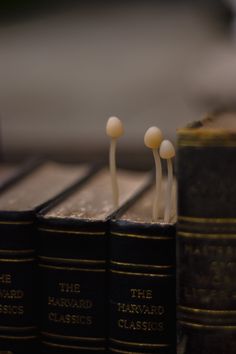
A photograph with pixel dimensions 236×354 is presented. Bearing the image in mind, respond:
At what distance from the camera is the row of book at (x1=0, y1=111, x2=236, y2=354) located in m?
0.84

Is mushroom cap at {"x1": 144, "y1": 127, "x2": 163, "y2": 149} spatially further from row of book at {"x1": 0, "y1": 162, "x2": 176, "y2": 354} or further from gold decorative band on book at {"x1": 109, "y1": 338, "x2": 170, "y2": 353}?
gold decorative band on book at {"x1": 109, "y1": 338, "x2": 170, "y2": 353}

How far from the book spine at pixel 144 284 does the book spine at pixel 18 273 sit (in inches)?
4.4

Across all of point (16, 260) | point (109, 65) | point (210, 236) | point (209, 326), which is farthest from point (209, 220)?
point (109, 65)

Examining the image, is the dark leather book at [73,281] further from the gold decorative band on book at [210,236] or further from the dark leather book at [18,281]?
the gold decorative band on book at [210,236]

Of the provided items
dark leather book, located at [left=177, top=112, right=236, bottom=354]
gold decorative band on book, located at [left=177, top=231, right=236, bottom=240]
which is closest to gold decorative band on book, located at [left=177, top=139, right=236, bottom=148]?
dark leather book, located at [left=177, top=112, right=236, bottom=354]

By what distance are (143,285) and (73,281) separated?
0.09m

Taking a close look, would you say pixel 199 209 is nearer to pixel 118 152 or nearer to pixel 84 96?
pixel 118 152

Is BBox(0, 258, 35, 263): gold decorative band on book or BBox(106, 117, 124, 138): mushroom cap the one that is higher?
BBox(106, 117, 124, 138): mushroom cap

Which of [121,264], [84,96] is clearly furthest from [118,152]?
[121,264]

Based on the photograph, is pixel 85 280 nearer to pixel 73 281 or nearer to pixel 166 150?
pixel 73 281

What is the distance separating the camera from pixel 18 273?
0.96 meters

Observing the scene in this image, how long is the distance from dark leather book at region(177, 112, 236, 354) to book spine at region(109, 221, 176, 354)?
1.3 inches

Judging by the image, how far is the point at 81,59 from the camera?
2.10 m

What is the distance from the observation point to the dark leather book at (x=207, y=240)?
833 mm
